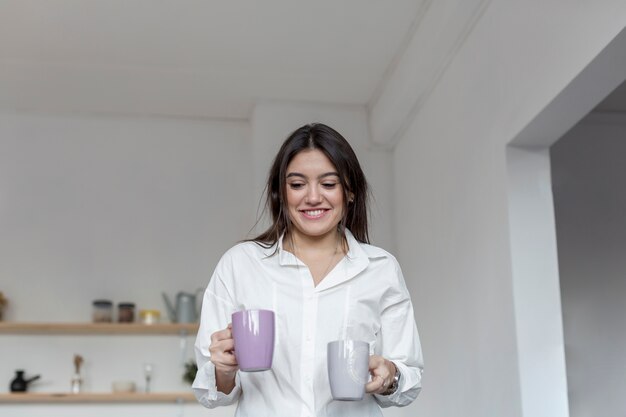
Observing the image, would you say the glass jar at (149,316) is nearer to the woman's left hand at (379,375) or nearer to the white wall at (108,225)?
the white wall at (108,225)

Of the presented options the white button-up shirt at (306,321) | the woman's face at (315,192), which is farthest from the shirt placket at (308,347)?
the woman's face at (315,192)

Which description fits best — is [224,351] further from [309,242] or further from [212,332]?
[309,242]

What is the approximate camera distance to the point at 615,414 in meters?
4.22

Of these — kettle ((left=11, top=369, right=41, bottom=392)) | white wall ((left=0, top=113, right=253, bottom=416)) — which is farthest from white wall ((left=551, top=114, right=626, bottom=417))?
kettle ((left=11, top=369, right=41, bottom=392))

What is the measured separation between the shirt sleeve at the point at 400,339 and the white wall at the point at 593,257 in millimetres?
2886

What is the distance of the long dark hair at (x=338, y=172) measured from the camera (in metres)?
1.57

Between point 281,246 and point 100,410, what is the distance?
306 cm

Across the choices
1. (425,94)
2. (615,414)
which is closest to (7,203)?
(425,94)

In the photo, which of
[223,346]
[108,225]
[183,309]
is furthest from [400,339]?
[108,225]

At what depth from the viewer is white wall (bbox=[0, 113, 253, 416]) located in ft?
14.5

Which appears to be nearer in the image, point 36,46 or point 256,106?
point 36,46

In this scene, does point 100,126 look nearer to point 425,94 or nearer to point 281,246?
point 425,94

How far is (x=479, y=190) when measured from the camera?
326cm

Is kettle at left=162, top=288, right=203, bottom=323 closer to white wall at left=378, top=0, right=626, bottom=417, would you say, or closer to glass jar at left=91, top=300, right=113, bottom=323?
glass jar at left=91, top=300, right=113, bottom=323
